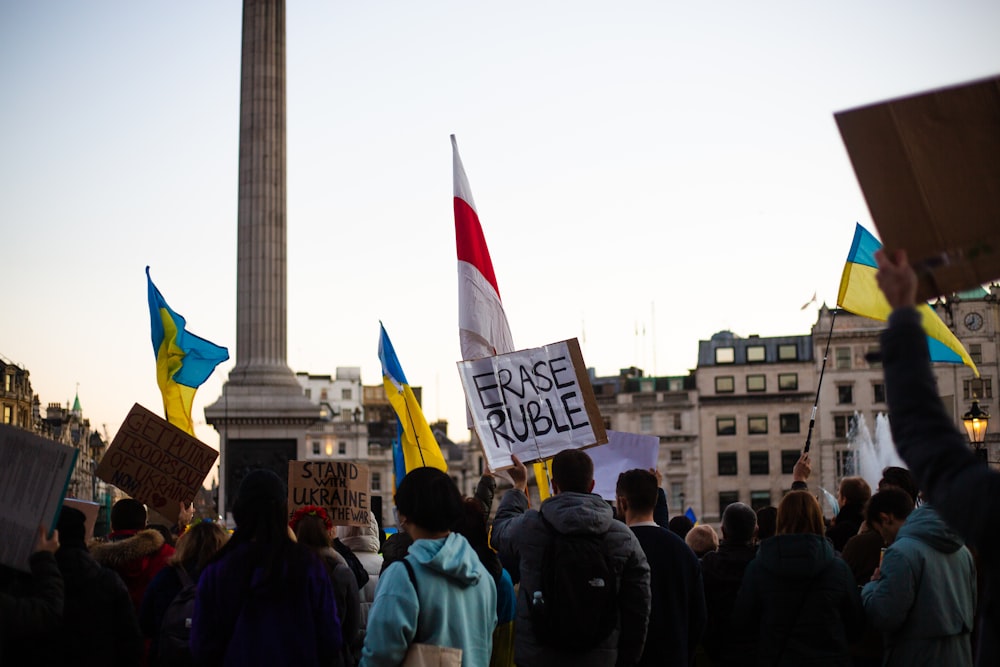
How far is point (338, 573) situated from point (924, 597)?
3195mm

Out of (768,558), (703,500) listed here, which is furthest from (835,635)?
(703,500)

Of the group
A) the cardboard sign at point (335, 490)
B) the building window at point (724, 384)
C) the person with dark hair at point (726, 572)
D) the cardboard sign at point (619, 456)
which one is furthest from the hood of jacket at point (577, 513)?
the building window at point (724, 384)

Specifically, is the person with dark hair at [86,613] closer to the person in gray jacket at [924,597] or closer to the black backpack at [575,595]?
the black backpack at [575,595]

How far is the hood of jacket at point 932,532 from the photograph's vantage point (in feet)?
23.8

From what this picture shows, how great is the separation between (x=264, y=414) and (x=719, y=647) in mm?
22778

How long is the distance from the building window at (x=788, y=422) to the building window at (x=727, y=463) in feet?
11.9

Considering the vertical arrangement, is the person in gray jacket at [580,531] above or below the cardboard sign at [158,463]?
below

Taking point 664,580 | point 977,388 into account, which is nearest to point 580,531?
point 664,580

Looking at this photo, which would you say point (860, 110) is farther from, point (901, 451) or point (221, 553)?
point (221, 553)

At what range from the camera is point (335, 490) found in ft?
35.5

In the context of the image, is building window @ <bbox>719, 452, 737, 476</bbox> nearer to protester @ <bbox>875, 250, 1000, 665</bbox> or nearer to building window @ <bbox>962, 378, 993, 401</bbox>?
building window @ <bbox>962, 378, 993, 401</bbox>

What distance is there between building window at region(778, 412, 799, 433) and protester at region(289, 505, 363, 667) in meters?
83.3

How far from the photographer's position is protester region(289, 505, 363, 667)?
7562mm

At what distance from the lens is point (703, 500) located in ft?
292
